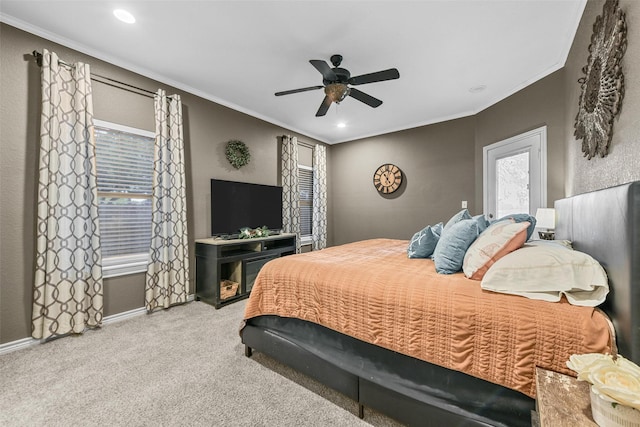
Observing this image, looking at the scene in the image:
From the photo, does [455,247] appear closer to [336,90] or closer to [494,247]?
[494,247]

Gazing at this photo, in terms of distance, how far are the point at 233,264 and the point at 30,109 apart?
2.47 m

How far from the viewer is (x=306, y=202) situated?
5.44m

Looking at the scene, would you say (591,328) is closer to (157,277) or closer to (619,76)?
(619,76)

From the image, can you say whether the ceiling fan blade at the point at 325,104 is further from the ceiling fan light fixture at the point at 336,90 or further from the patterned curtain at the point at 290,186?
the patterned curtain at the point at 290,186

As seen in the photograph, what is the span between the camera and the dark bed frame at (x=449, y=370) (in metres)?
1.00

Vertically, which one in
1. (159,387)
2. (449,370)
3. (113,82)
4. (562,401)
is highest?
(113,82)

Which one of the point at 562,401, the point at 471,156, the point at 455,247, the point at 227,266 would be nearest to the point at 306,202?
the point at 227,266

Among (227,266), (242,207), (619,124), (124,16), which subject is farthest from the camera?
(242,207)

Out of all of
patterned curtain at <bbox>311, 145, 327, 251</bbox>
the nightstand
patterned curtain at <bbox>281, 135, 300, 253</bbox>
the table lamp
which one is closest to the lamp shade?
the table lamp

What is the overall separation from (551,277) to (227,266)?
136 inches

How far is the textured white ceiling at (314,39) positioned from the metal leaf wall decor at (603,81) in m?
0.58

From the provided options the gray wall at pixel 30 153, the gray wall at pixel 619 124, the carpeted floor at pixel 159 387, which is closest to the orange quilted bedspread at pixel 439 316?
the carpeted floor at pixel 159 387

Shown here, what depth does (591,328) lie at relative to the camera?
3.42 ft

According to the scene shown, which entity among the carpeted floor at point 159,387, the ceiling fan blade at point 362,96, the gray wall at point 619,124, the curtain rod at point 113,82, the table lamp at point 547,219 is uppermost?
the curtain rod at point 113,82
